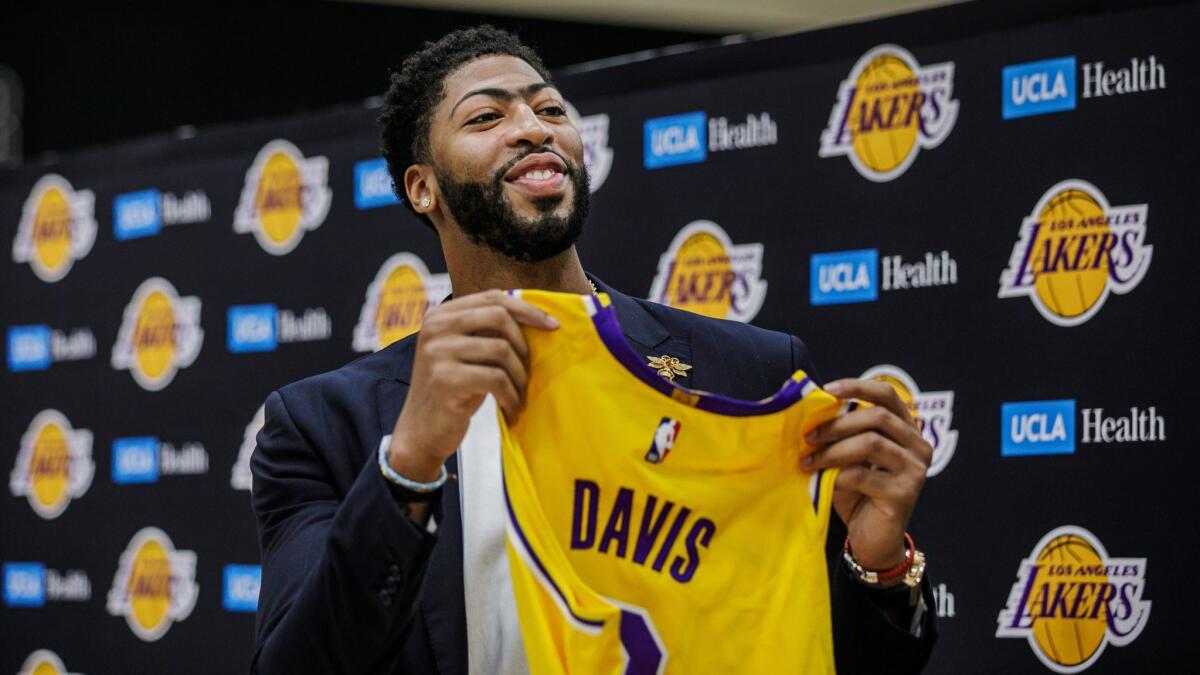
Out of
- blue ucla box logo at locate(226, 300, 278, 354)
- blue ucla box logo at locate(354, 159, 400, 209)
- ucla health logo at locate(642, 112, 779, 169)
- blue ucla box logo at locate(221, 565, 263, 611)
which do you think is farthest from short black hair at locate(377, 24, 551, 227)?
blue ucla box logo at locate(221, 565, 263, 611)

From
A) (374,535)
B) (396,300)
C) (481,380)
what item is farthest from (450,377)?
(396,300)

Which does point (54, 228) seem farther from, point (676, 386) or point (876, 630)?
point (876, 630)

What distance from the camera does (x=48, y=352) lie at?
4375 mm

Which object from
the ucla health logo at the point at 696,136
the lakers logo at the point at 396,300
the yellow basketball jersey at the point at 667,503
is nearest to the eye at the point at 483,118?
the yellow basketball jersey at the point at 667,503

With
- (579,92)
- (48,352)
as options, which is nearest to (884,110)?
(579,92)

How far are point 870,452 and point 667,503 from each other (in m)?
0.23

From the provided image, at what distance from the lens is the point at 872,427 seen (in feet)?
4.90

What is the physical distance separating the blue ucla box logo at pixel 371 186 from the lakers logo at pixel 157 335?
68cm

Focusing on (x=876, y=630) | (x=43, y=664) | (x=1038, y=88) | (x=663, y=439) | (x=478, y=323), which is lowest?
(x=43, y=664)

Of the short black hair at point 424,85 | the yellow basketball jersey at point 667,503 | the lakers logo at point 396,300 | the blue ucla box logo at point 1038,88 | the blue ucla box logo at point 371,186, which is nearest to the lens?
the yellow basketball jersey at point 667,503

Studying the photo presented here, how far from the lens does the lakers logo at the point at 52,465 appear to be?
4250 mm

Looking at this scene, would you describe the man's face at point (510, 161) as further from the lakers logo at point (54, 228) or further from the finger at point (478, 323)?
the lakers logo at point (54, 228)

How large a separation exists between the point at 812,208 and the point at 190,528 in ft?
6.83

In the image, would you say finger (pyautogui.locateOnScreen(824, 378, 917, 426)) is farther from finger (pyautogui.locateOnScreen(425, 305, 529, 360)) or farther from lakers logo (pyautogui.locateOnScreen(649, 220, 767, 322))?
lakers logo (pyautogui.locateOnScreen(649, 220, 767, 322))
